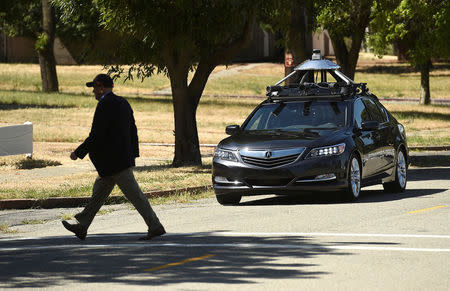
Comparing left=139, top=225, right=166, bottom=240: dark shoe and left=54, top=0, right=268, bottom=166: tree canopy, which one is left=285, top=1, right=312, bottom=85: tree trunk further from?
left=139, top=225, right=166, bottom=240: dark shoe

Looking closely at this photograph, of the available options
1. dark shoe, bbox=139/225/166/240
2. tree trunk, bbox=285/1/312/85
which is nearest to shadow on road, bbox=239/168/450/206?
dark shoe, bbox=139/225/166/240

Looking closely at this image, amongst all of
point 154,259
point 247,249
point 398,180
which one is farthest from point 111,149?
point 398,180

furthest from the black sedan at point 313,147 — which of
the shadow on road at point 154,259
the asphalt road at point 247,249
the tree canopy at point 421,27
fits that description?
the tree canopy at point 421,27

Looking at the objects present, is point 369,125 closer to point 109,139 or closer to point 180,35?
point 109,139

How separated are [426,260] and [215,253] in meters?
2.04

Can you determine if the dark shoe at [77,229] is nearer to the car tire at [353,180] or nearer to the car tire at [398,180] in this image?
the car tire at [353,180]

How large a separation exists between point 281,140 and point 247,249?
4.41 meters

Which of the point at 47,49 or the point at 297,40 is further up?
the point at 297,40

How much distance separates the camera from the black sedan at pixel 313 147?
13.9 metres

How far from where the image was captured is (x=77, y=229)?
10875 mm

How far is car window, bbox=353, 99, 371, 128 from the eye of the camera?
50.1 feet

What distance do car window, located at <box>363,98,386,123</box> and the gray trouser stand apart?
617cm

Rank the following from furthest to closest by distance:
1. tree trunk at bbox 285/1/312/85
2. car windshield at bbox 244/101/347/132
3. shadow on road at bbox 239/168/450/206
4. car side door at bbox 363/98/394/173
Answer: tree trunk at bbox 285/1/312/85 < car side door at bbox 363/98/394/173 < car windshield at bbox 244/101/347/132 < shadow on road at bbox 239/168/450/206

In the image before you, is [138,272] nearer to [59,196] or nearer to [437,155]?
[59,196]
